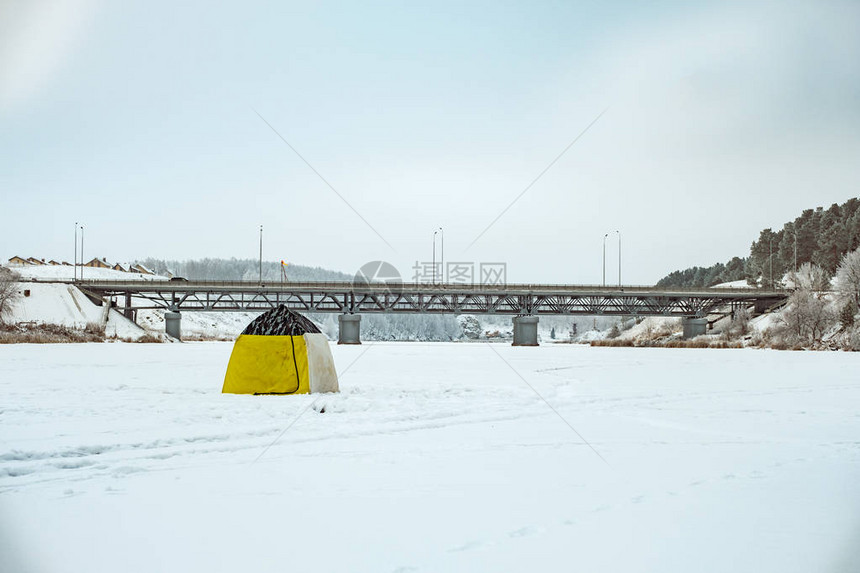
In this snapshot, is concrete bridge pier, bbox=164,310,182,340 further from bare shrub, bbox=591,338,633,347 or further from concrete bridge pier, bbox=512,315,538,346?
bare shrub, bbox=591,338,633,347

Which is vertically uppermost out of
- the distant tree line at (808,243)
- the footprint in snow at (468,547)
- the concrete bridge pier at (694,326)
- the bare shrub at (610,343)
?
the distant tree line at (808,243)

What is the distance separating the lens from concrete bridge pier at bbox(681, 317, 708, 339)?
8394 centimetres

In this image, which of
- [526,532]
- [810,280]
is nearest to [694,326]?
[810,280]

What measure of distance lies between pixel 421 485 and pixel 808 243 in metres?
126

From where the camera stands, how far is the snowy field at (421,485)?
475cm

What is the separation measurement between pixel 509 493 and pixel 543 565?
191 cm

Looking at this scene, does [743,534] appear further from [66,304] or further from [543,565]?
[66,304]

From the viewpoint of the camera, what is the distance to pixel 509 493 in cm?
646

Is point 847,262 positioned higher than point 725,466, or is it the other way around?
point 847,262

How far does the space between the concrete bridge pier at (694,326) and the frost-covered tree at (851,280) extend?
64.0ft

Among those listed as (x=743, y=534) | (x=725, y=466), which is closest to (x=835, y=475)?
A: (x=725, y=466)

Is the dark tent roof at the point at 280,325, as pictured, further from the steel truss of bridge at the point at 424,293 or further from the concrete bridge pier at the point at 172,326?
the concrete bridge pier at the point at 172,326

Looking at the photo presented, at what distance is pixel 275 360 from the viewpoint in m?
14.5

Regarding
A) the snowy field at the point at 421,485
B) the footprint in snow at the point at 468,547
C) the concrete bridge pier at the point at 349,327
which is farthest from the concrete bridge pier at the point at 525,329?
the footprint in snow at the point at 468,547
